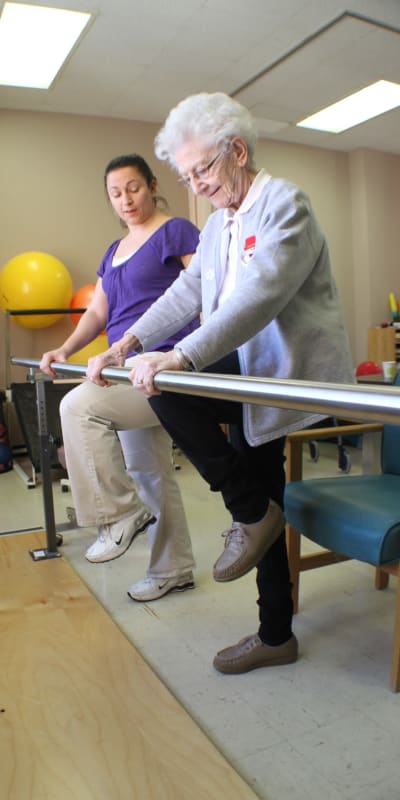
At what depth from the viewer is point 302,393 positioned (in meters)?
0.85

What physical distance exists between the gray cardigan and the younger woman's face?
56 centimetres

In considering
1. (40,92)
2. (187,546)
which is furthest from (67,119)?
(187,546)

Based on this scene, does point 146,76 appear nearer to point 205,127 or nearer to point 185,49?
point 185,49

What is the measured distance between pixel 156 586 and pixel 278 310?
1.24 m

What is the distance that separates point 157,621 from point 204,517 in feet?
3.76

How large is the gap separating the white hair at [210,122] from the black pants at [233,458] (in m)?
0.49

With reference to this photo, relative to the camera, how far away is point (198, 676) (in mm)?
1653

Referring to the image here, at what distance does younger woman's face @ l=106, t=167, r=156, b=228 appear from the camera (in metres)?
1.99

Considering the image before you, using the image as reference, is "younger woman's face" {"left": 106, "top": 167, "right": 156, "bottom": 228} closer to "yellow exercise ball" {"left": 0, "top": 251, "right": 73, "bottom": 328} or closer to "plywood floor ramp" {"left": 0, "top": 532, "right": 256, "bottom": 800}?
"plywood floor ramp" {"left": 0, "top": 532, "right": 256, "bottom": 800}

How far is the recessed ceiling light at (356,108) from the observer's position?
17.0 feet

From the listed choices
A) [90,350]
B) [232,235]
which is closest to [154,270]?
[232,235]

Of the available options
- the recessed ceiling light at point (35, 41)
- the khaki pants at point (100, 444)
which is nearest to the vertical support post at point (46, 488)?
the khaki pants at point (100, 444)

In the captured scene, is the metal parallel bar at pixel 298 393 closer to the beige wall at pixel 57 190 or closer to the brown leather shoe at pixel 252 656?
the brown leather shoe at pixel 252 656

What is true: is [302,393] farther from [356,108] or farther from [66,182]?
[356,108]
